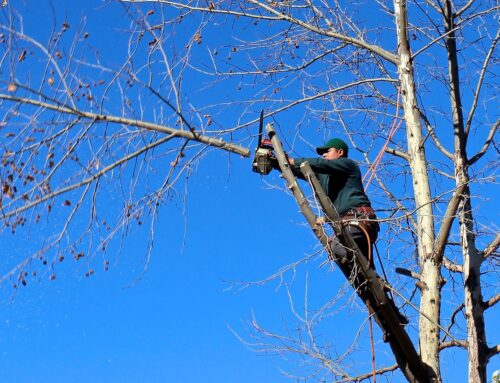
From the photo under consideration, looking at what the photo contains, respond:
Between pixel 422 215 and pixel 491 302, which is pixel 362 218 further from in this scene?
pixel 491 302

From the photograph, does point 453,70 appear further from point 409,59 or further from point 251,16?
point 251,16

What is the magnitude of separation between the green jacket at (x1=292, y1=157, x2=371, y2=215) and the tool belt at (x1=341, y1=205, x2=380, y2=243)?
5 cm

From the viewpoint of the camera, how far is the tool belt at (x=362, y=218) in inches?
266

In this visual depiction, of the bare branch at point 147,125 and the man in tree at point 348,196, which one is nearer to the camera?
the bare branch at point 147,125

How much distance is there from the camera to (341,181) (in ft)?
23.0

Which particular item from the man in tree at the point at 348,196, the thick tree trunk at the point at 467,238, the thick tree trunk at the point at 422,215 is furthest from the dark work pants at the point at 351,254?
the thick tree trunk at the point at 467,238

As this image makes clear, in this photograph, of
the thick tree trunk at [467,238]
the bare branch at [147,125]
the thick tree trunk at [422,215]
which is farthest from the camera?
the thick tree trunk at [467,238]

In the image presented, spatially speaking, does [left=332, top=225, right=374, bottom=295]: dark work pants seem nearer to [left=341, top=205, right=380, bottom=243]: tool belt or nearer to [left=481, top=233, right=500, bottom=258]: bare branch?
[left=341, top=205, right=380, bottom=243]: tool belt

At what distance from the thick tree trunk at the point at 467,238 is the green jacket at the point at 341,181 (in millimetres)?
1516

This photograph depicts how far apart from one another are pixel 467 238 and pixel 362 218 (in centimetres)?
198

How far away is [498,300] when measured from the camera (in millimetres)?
8086

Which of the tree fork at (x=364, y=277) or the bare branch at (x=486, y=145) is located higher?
the bare branch at (x=486, y=145)

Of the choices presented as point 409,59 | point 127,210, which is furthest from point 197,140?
point 409,59

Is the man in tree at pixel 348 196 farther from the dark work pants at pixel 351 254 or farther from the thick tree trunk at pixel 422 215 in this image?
the thick tree trunk at pixel 422 215
